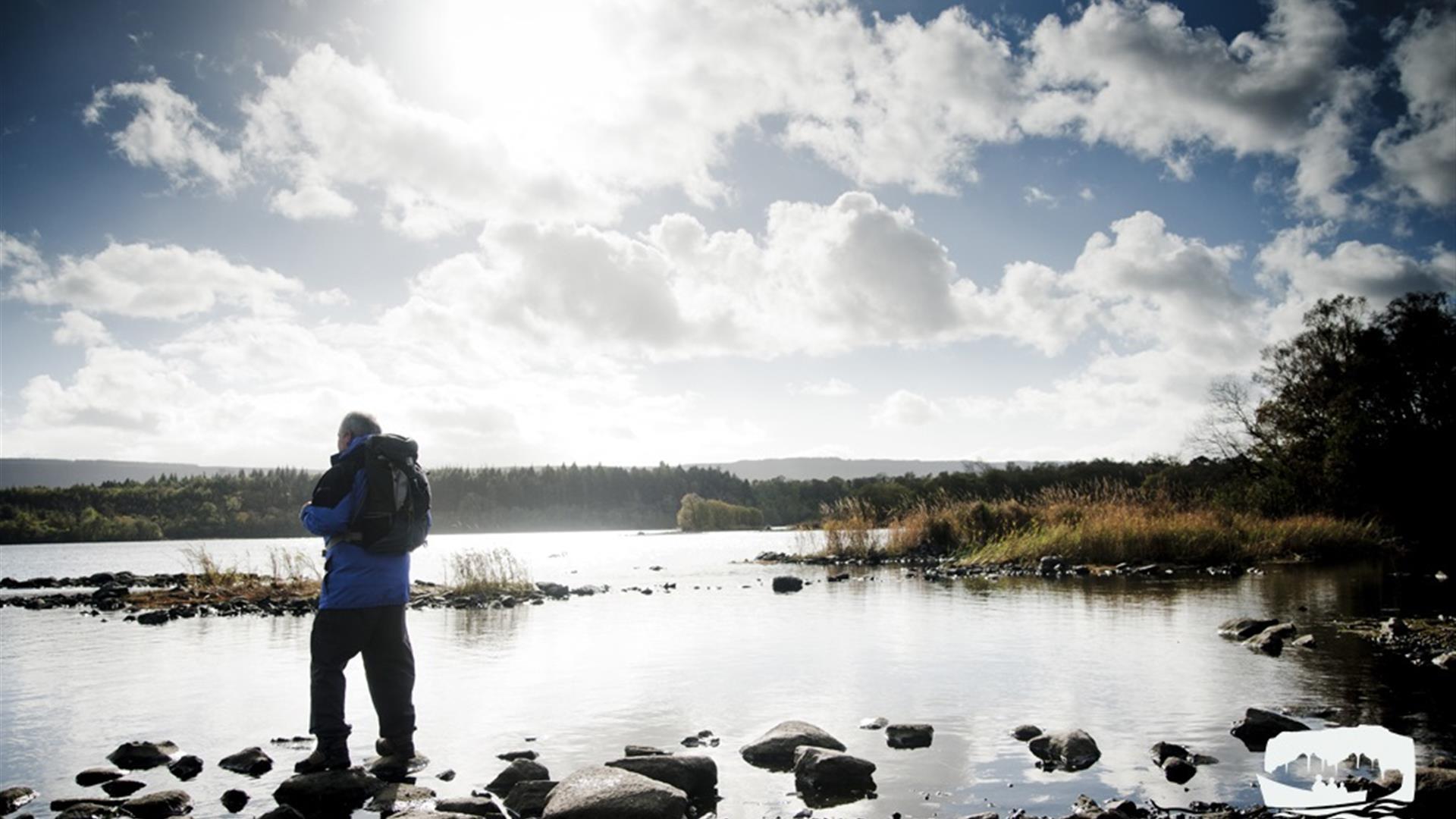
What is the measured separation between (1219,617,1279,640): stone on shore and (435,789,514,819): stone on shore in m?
11.9

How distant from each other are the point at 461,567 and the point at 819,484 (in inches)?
4400

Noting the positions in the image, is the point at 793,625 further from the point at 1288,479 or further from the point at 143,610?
the point at 1288,479

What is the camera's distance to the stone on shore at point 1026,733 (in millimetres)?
7934

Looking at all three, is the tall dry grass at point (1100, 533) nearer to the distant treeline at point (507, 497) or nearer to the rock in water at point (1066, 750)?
the distant treeline at point (507, 497)

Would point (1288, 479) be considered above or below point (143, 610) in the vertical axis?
above

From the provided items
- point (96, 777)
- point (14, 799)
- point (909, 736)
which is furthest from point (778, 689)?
point (14, 799)

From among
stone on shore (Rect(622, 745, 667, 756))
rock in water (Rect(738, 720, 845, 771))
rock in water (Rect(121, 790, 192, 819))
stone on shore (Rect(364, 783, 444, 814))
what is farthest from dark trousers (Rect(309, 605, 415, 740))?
rock in water (Rect(738, 720, 845, 771))

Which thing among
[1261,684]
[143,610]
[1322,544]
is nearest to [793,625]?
→ [1261,684]

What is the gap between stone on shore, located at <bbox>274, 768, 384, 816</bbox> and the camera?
645 centimetres

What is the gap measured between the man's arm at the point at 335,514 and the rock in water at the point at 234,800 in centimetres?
207

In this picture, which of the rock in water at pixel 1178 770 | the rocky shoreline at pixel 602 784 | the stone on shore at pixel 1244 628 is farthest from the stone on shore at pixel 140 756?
the stone on shore at pixel 1244 628

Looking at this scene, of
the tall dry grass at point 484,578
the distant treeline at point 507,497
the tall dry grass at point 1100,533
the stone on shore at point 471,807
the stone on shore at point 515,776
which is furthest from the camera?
the distant treeline at point 507,497

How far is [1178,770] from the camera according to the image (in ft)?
21.6

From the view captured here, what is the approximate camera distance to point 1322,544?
35.3 m
